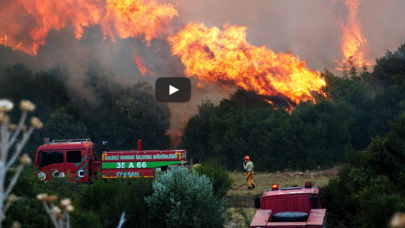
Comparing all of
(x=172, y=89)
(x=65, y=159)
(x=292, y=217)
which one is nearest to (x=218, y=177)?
(x=292, y=217)

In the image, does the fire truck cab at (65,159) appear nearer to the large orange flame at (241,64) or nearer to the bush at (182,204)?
the bush at (182,204)

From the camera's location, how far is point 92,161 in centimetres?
2872

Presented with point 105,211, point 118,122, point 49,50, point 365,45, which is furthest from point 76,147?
point 365,45

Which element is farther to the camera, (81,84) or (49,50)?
(49,50)

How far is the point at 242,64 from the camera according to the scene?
1895 inches

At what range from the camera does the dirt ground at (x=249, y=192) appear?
19.6 meters

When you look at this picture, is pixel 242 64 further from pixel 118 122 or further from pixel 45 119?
pixel 45 119

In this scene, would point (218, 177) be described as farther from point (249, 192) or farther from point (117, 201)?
point (249, 192)

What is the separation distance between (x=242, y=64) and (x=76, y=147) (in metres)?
23.4

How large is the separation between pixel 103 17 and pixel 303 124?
26.0m

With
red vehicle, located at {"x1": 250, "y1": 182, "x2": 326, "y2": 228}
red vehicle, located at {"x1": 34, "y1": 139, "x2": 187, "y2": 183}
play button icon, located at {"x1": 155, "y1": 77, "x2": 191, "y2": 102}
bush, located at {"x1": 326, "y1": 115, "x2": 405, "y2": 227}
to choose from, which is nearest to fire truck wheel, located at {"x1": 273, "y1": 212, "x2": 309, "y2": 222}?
red vehicle, located at {"x1": 250, "y1": 182, "x2": 326, "y2": 228}

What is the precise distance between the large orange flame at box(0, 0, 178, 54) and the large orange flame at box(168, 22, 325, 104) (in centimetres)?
454

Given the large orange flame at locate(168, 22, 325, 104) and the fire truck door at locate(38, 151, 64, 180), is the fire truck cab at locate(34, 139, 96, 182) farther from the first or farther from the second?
the large orange flame at locate(168, 22, 325, 104)

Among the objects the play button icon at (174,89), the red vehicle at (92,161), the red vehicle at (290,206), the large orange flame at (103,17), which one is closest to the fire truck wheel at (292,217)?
the red vehicle at (290,206)
